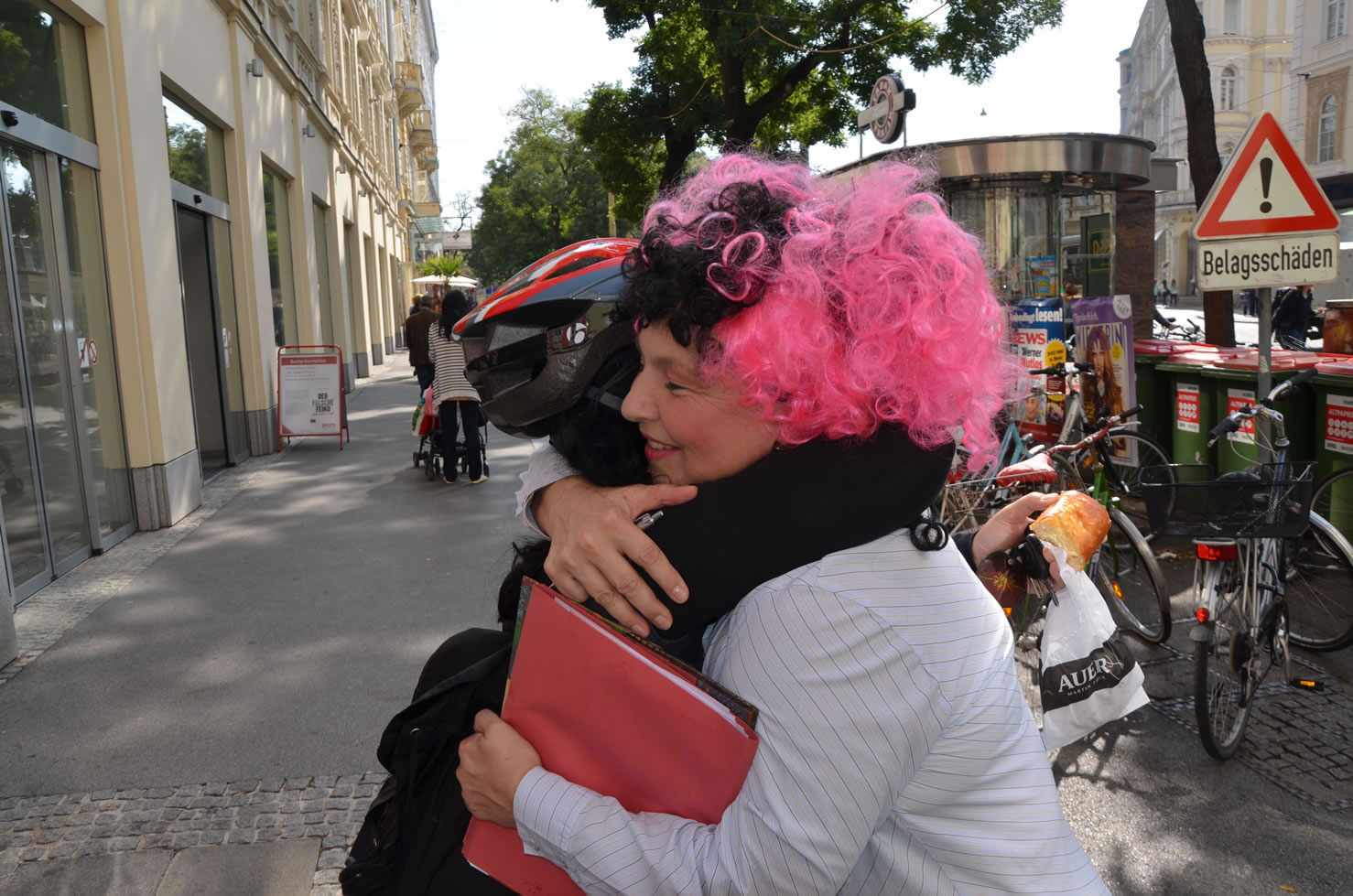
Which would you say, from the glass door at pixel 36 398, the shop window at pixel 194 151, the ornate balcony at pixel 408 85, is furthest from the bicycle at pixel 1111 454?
the ornate balcony at pixel 408 85

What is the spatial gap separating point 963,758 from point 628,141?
72.5 feet

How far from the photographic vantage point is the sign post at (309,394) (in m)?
11.8

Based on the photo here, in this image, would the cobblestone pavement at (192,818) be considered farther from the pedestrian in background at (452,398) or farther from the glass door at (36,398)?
the pedestrian in background at (452,398)

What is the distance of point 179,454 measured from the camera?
323 inches

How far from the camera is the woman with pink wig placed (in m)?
1.14

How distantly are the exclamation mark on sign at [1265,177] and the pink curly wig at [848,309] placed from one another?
4466 mm

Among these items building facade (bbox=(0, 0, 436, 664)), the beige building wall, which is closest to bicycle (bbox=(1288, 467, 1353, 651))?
building facade (bbox=(0, 0, 436, 664))

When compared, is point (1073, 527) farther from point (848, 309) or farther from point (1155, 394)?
point (1155, 394)

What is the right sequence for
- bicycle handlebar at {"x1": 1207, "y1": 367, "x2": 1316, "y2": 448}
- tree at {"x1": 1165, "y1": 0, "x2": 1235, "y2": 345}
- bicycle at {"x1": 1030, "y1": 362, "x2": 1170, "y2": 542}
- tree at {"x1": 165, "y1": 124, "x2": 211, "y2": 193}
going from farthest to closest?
tree at {"x1": 165, "y1": 124, "x2": 211, "y2": 193} < tree at {"x1": 1165, "y1": 0, "x2": 1235, "y2": 345} < bicycle at {"x1": 1030, "y1": 362, "x2": 1170, "y2": 542} < bicycle handlebar at {"x1": 1207, "y1": 367, "x2": 1316, "y2": 448}

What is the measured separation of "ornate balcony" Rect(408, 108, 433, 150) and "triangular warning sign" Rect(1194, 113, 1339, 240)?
4906 cm

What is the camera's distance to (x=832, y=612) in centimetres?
115

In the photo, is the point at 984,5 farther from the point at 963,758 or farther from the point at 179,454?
the point at 963,758

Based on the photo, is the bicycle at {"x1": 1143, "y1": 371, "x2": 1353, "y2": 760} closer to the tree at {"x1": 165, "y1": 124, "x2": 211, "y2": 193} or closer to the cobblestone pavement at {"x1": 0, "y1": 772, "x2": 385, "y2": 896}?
the cobblestone pavement at {"x1": 0, "y1": 772, "x2": 385, "y2": 896}

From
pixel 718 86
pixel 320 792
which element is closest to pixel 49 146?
pixel 320 792
